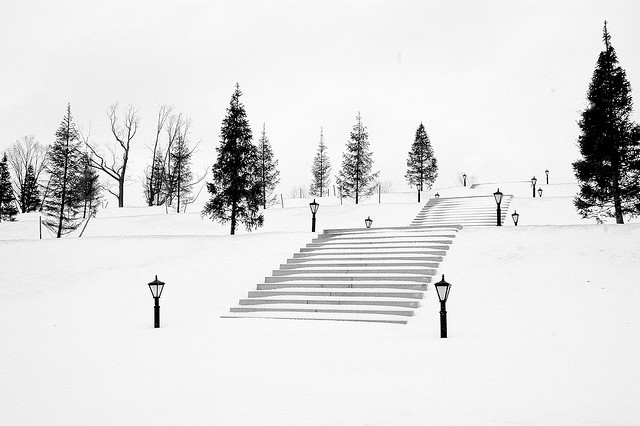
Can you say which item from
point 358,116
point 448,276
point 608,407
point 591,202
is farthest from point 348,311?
point 358,116

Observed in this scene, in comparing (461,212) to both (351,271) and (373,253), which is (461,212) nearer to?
(373,253)

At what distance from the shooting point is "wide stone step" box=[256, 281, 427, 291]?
11305mm

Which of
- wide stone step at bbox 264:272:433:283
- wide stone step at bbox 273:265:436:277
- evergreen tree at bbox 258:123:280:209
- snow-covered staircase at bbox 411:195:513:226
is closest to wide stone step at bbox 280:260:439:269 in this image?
wide stone step at bbox 273:265:436:277

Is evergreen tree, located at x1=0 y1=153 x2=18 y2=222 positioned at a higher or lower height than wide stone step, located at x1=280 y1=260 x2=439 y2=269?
higher

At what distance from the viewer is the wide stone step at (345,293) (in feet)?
35.7

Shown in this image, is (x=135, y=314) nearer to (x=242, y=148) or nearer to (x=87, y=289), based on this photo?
(x=87, y=289)

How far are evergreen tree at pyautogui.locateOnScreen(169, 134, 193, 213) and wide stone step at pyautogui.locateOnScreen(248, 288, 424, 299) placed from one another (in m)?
37.1

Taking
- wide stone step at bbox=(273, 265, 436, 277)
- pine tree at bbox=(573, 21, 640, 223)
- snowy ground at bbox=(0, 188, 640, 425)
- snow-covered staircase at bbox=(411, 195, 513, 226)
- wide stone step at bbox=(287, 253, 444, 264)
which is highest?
pine tree at bbox=(573, 21, 640, 223)

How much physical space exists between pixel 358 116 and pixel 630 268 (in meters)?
35.2

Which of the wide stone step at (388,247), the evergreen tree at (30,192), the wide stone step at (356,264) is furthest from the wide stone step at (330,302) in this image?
the evergreen tree at (30,192)

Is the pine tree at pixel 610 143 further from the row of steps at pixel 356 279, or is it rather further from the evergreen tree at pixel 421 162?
the evergreen tree at pixel 421 162

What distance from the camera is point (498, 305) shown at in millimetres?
10070

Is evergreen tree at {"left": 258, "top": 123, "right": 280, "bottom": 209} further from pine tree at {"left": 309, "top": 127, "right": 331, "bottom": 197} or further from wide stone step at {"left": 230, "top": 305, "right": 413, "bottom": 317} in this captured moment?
wide stone step at {"left": 230, "top": 305, "right": 413, "bottom": 317}

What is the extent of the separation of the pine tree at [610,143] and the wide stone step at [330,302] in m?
14.6
